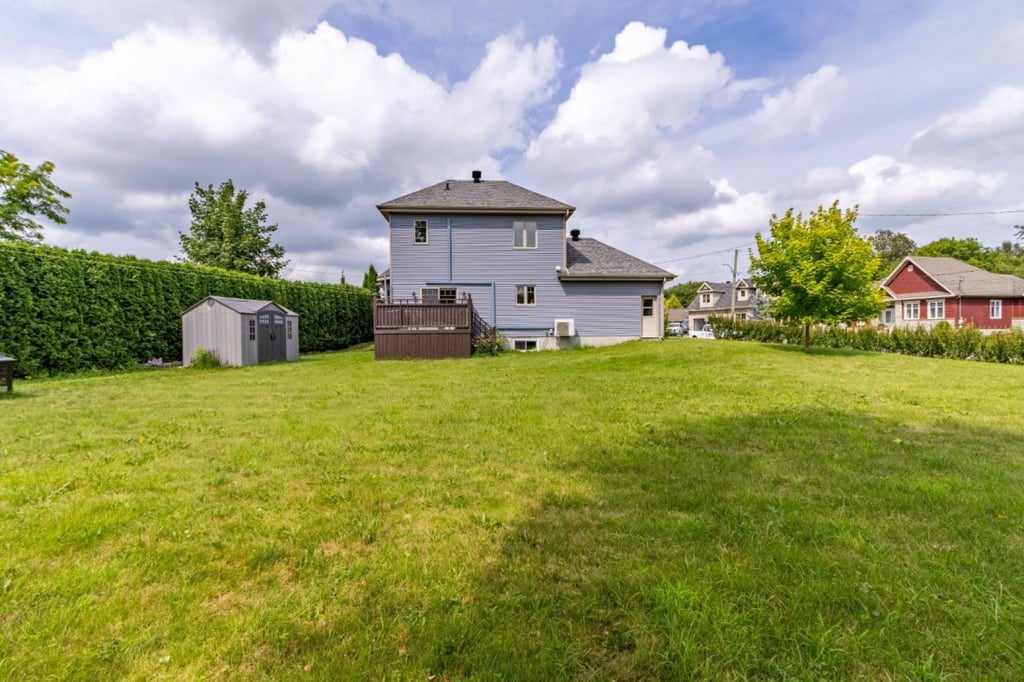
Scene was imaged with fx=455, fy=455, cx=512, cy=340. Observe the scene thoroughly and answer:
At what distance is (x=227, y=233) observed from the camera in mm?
31219

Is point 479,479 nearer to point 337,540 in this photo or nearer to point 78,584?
point 337,540

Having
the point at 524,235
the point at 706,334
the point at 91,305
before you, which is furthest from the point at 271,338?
the point at 706,334

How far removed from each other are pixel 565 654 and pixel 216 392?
9078mm

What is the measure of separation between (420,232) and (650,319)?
34.7 ft

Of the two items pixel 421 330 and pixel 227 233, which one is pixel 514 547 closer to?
pixel 421 330

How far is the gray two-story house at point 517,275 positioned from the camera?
752 inches

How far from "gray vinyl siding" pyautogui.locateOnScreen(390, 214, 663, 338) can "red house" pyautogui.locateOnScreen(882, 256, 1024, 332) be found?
2369 cm

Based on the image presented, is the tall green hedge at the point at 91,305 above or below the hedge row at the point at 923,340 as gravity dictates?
above

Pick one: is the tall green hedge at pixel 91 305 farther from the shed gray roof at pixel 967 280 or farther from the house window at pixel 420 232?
the shed gray roof at pixel 967 280

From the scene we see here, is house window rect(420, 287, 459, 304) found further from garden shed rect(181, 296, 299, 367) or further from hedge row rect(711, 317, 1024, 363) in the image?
hedge row rect(711, 317, 1024, 363)

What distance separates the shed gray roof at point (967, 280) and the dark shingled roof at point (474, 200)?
3024 centimetres

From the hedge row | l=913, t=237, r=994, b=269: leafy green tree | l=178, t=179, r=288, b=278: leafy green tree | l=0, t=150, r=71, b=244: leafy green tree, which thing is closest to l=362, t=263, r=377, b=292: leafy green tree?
Result: l=178, t=179, r=288, b=278: leafy green tree

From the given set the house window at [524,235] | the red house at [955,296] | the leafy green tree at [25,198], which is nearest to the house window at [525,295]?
the house window at [524,235]

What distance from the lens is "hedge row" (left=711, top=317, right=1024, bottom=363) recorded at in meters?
15.8
